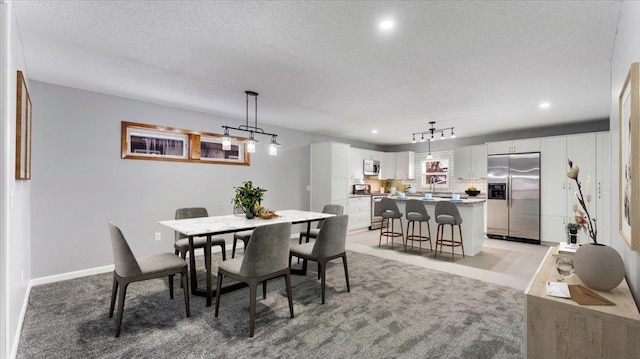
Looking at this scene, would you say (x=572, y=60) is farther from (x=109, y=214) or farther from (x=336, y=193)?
(x=109, y=214)

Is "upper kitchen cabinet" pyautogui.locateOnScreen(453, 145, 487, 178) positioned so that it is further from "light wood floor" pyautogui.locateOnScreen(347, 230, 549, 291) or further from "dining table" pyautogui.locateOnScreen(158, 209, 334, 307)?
"dining table" pyautogui.locateOnScreen(158, 209, 334, 307)

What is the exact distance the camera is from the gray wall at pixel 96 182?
3629 millimetres

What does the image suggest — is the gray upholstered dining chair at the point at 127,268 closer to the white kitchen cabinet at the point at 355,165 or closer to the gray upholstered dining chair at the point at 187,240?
the gray upholstered dining chair at the point at 187,240

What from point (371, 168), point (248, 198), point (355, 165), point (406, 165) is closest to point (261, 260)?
point (248, 198)

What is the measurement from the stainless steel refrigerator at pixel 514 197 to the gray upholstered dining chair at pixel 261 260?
217 inches

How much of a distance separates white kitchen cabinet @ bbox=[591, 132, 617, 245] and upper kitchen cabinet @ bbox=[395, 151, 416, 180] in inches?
150

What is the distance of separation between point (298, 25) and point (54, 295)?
3.75 metres

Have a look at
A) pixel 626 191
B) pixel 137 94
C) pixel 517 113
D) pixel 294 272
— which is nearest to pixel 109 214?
pixel 137 94

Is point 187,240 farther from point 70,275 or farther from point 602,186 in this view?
point 602,186

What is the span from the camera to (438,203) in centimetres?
479

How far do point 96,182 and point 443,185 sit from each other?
24.4 feet

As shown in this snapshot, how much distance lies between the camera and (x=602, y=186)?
17.4 ft

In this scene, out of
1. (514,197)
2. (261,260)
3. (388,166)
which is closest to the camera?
(261,260)

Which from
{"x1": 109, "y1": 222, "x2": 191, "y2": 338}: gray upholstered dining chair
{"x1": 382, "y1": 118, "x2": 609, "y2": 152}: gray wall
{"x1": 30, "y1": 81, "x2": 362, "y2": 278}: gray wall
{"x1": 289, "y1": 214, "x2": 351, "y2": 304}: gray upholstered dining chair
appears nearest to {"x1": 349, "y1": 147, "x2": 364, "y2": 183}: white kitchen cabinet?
{"x1": 382, "y1": 118, "x2": 609, "y2": 152}: gray wall
